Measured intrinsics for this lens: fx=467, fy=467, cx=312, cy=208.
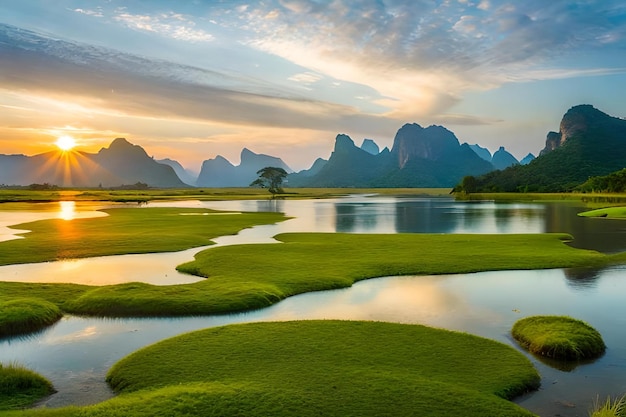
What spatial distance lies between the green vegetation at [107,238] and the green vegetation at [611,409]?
37.0m

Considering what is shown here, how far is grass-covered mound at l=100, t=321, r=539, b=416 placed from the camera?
1195 cm

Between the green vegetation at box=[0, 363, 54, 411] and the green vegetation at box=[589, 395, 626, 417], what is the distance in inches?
580

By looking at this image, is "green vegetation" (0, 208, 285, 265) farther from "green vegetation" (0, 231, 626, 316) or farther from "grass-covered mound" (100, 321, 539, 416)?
"grass-covered mound" (100, 321, 539, 416)

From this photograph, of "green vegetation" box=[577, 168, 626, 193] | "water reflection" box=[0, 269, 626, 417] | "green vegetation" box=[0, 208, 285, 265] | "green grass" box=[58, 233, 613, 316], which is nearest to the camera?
"water reflection" box=[0, 269, 626, 417]

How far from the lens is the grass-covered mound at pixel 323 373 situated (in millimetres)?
11945

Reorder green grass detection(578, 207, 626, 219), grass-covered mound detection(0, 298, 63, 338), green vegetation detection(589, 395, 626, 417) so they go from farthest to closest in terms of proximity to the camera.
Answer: green grass detection(578, 207, 626, 219)
grass-covered mound detection(0, 298, 63, 338)
green vegetation detection(589, 395, 626, 417)

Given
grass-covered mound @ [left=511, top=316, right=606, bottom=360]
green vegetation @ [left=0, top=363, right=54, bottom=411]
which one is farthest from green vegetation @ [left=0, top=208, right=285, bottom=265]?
grass-covered mound @ [left=511, top=316, right=606, bottom=360]

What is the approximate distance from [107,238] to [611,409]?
47.8 meters

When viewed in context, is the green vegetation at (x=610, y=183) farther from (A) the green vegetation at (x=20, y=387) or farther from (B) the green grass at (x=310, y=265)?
(A) the green vegetation at (x=20, y=387)

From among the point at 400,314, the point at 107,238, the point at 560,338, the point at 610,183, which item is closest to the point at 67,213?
the point at 107,238

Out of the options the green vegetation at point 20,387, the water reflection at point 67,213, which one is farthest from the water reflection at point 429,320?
the water reflection at point 67,213

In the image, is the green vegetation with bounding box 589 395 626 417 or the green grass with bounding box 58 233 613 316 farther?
the green grass with bounding box 58 233 613 316

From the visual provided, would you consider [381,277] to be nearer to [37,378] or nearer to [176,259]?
[176,259]

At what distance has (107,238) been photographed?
4941 cm
